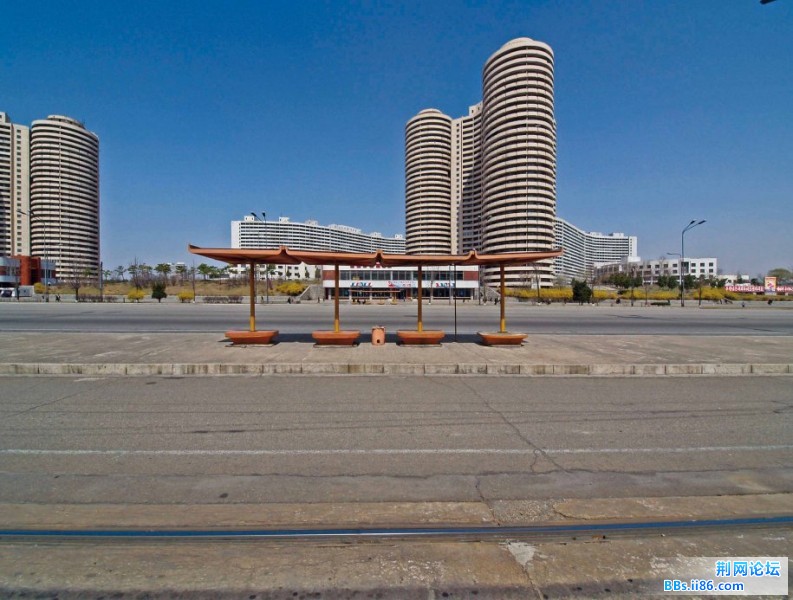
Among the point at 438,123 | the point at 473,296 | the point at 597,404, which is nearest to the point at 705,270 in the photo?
the point at 438,123

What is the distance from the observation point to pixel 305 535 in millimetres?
3053

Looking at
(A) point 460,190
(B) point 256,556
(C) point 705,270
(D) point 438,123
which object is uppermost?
(D) point 438,123

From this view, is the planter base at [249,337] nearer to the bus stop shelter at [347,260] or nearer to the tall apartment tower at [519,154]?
the bus stop shelter at [347,260]

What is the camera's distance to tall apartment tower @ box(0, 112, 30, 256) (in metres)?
112

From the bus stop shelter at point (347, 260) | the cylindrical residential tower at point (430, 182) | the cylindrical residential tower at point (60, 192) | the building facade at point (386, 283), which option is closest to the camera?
the bus stop shelter at point (347, 260)

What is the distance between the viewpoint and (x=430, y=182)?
474 ft

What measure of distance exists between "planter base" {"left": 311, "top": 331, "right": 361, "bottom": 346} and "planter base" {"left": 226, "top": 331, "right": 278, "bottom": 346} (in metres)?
1.50

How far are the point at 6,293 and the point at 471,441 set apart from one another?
284 ft

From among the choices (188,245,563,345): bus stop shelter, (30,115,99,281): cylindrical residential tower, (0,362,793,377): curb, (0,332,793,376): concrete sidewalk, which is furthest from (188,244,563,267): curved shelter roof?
(30,115,99,281): cylindrical residential tower

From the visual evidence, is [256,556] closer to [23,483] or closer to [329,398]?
[23,483]

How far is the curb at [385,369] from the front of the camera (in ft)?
29.9

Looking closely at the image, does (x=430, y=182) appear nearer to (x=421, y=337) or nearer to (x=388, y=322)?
(x=388, y=322)

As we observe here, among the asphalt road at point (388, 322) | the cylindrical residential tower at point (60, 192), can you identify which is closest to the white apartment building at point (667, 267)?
the asphalt road at point (388, 322)

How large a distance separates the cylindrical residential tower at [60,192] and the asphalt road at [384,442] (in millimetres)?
129821
